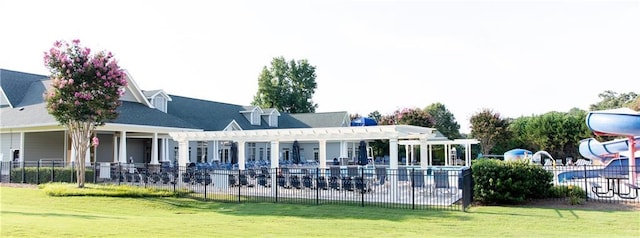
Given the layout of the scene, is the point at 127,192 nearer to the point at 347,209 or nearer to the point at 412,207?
the point at 347,209

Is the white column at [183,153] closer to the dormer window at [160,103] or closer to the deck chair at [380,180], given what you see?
the deck chair at [380,180]

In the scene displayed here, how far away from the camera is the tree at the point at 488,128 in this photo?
1823 inches

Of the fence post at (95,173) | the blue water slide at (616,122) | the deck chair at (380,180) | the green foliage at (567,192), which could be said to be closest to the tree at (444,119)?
the blue water slide at (616,122)

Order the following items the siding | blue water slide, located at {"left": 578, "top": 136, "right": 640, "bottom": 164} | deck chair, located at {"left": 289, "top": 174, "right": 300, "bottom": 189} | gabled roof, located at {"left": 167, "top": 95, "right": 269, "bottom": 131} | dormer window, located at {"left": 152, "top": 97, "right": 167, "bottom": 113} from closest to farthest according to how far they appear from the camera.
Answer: deck chair, located at {"left": 289, "top": 174, "right": 300, "bottom": 189} < blue water slide, located at {"left": 578, "top": 136, "right": 640, "bottom": 164} < the siding < dormer window, located at {"left": 152, "top": 97, "right": 167, "bottom": 113} < gabled roof, located at {"left": 167, "top": 95, "right": 269, "bottom": 131}

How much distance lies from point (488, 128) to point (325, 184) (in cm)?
3236

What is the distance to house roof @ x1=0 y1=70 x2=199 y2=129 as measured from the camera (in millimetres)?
26453

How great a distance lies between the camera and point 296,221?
42.1 ft

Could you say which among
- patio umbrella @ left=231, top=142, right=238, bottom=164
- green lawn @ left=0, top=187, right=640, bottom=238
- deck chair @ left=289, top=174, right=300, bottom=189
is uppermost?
patio umbrella @ left=231, top=142, right=238, bottom=164

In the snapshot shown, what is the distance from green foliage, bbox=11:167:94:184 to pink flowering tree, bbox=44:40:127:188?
9.16ft

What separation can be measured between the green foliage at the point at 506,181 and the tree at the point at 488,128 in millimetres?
31738

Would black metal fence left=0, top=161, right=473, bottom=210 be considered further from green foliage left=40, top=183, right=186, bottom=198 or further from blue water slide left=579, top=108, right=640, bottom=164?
blue water slide left=579, top=108, right=640, bottom=164

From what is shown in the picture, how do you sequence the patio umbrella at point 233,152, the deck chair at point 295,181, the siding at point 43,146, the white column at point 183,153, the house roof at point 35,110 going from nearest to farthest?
the deck chair at point 295,181
the white column at point 183,153
the house roof at point 35,110
the siding at point 43,146
the patio umbrella at point 233,152

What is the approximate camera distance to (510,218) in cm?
1292

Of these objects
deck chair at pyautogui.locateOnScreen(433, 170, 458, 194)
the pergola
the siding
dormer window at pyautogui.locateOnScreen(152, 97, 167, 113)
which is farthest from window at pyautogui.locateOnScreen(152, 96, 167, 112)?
deck chair at pyautogui.locateOnScreen(433, 170, 458, 194)
